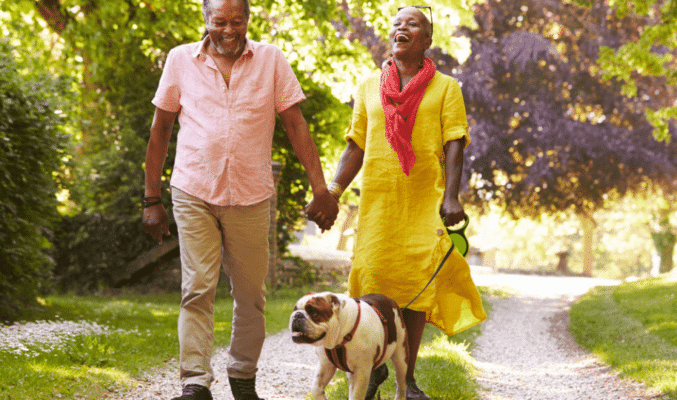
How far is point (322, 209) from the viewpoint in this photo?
3918 mm

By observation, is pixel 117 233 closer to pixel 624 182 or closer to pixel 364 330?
pixel 364 330

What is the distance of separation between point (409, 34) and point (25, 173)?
18.5 feet

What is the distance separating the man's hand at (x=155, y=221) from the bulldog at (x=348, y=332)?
109 centimetres

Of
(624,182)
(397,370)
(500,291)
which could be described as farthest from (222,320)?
(624,182)

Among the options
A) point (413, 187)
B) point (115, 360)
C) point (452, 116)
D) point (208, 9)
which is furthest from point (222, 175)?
point (115, 360)

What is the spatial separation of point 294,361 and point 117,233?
8.06 m

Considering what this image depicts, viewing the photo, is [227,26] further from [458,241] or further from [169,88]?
[458,241]

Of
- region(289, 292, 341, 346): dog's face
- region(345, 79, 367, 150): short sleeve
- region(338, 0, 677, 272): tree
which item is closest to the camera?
region(289, 292, 341, 346): dog's face

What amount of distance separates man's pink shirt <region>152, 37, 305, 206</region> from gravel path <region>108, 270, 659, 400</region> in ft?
6.17

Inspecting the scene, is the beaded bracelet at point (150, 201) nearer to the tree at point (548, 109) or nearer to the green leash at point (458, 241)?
the green leash at point (458, 241)

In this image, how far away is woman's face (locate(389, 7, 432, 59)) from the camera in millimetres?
4120

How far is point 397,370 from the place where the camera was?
397cm

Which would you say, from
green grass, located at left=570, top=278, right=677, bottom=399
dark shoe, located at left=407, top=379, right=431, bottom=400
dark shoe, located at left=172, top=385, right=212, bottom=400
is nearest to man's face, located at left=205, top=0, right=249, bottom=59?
dark shoe, located at left=172, top=385, right=212, bottom=400

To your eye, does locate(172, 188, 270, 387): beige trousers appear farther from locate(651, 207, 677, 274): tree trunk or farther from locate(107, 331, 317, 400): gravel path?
locate(651, 207, 677, 274): tree trunk
